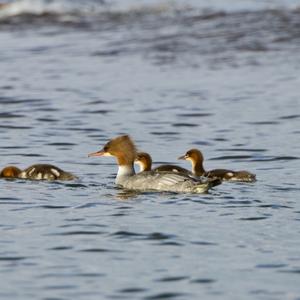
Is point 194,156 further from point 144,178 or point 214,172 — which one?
point 144,178

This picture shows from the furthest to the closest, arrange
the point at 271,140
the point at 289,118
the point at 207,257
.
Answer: the point at 289,118 < the point at 271,140 < the point at 207,257

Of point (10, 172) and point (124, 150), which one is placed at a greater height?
point (124, 150)

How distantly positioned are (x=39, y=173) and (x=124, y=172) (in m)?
A: 0.81

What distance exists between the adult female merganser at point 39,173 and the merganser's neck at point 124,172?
437mm

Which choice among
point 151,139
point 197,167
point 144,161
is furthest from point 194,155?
point 151,139

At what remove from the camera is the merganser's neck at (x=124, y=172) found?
12.2m

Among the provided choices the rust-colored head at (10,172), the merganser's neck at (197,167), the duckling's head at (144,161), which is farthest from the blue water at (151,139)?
the merganser's neck at (197,167)

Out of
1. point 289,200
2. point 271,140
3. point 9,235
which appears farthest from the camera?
point 271,140

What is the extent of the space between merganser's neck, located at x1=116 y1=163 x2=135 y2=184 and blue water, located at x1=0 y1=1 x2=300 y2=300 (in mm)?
164

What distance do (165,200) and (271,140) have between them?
4.06m

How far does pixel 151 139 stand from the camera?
50.1ft

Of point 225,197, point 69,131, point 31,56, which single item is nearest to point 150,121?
point 69,131

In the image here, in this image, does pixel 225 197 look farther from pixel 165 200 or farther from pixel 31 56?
pixel 31 56

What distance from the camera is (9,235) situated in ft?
32.0
